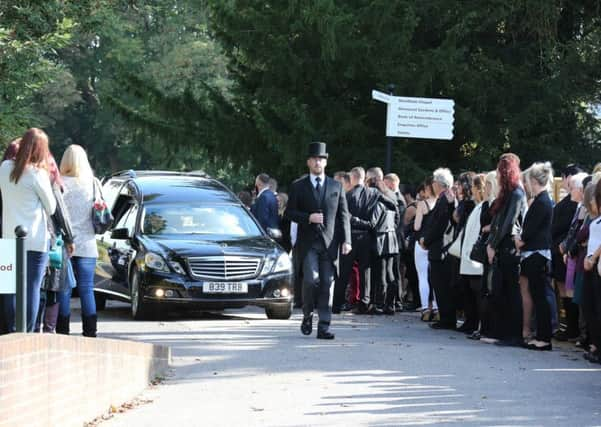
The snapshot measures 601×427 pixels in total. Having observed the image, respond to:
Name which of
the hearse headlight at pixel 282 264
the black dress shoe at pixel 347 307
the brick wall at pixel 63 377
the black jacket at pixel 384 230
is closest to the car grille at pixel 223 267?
the hearse headlight at pixel 282 264

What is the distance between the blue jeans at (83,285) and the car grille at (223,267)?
129 inches

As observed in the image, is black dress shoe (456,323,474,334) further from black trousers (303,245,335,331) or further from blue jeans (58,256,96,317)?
blue jeans (58,256,96,317)

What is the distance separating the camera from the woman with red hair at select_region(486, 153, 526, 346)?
1348 centimetres

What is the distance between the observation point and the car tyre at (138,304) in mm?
15789

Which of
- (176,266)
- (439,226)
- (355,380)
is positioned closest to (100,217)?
(355,380)

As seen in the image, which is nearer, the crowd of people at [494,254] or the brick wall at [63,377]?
the brick wall at [63,377]

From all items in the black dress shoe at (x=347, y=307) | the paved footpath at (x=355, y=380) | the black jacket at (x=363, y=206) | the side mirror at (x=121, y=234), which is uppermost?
the black jacket at (x=363, y=206)

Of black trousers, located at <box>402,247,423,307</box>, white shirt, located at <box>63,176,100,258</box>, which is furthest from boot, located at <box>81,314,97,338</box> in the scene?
black trousers, located at <box>402,247,423,307</box>

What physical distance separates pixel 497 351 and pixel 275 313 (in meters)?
3.96

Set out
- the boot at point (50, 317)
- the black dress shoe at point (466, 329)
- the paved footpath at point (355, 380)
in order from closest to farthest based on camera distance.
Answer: the paved footpath at point (355, 380) < the boot at point (50, 317) < the black dress shoe at point (466, 329)

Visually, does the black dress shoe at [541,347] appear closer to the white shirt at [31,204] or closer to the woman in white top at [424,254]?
the woman in white top at [424,254]

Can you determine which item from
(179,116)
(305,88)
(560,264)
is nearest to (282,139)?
(305,88)

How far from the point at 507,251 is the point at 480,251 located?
493 millimetres

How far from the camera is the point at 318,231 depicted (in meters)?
14.1
